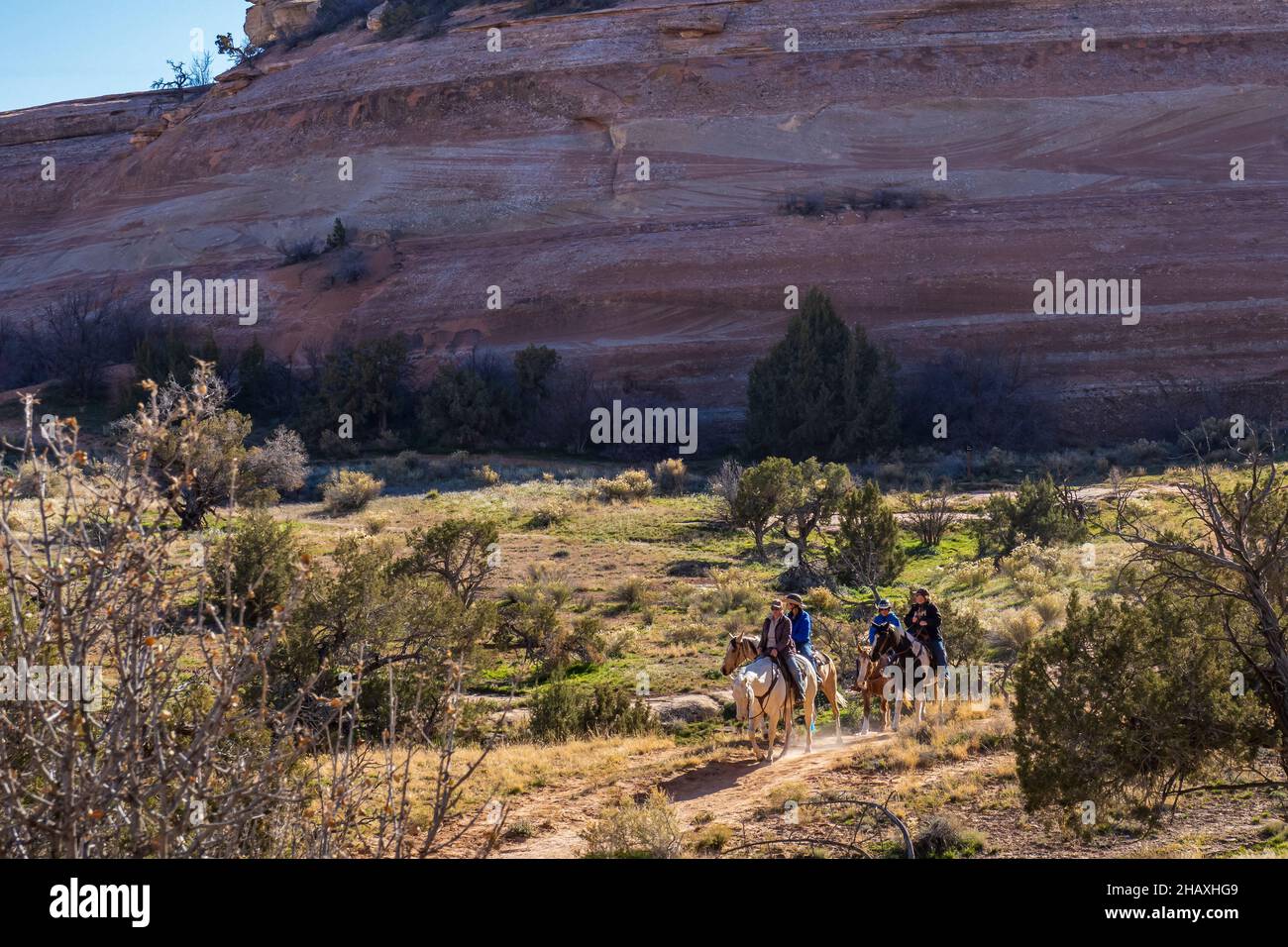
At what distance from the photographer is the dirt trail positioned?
26.1 ft

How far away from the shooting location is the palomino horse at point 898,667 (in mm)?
10812

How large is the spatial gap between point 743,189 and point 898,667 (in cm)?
2815

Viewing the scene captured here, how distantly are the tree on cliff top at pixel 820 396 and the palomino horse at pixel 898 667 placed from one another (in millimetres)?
18690

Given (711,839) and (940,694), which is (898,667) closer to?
(940,694)

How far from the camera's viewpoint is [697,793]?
355 inches

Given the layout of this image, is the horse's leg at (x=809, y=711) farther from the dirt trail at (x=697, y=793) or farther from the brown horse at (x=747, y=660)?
the brown horse at (x=747, y=660)

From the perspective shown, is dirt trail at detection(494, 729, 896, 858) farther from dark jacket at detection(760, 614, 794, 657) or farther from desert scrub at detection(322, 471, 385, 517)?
desert scrub at detection(322, 471, 385, 517)

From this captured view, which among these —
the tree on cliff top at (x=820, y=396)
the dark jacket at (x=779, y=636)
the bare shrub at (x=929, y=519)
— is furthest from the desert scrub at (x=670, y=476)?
the dark jacket at (x=779, y=636)

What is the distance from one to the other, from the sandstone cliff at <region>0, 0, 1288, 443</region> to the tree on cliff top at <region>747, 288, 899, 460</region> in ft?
8.83

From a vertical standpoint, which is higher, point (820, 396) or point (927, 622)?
point (820, 396)

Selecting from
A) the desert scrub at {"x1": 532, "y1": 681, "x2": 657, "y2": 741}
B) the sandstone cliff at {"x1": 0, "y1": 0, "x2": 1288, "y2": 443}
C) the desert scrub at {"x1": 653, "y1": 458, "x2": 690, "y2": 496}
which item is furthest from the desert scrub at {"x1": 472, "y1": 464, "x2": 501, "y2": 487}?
the desert scrub at {"x1": 532, "y1": 681, "x2": 657, "y2": 741}

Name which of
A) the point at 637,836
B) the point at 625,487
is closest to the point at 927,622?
the point at 637,836

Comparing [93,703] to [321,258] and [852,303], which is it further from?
[321,258]

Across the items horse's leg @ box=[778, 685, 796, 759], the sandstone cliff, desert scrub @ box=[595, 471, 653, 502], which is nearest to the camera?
horse's leg @ box=[778, 685, 796, 759]
